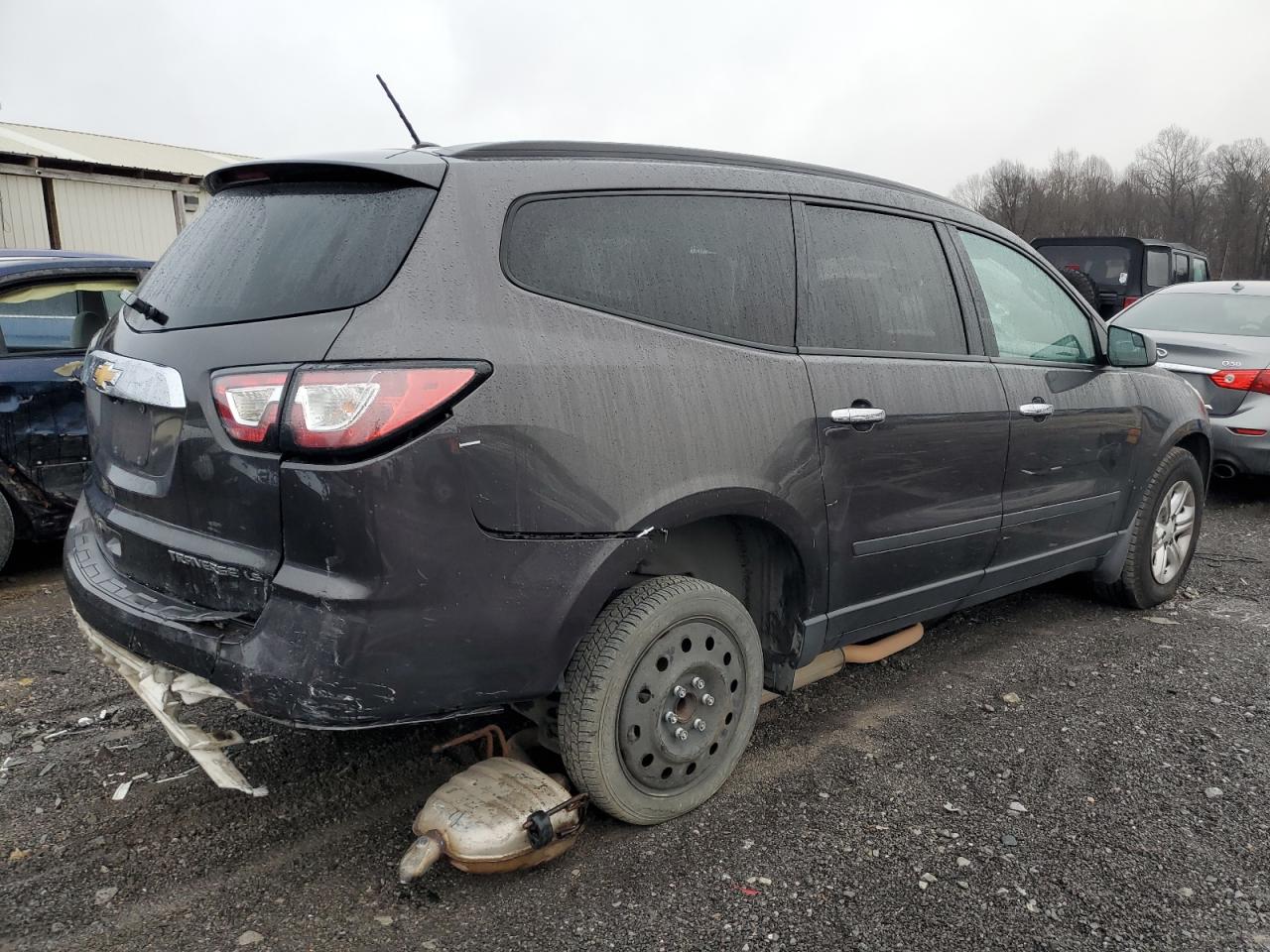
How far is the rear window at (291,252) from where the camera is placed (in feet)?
7.32

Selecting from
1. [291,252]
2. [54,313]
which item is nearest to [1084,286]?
[54,313]

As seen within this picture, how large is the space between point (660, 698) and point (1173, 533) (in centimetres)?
333

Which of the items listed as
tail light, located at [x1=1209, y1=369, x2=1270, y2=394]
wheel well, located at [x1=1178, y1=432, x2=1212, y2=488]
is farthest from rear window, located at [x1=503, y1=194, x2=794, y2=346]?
tail light, located at [x1=1209, y1=369, x2=1270, y2=394]

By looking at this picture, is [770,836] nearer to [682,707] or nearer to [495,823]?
[682,707]

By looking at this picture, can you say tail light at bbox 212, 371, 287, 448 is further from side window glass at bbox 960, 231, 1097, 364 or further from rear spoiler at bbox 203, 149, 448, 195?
side window glass at bbox 960, 231, 1097, 364

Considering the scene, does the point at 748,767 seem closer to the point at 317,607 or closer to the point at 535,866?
the point at 535,866

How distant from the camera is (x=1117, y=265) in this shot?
1430cm

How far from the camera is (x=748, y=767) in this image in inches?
121

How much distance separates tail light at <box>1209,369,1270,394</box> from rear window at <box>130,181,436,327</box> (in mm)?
6388

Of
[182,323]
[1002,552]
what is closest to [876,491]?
[1002,552]

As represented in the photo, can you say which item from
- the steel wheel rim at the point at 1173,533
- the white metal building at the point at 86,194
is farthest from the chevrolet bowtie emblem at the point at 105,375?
the white metal building at the point at 86,194

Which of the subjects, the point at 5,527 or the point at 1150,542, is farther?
the point at 5,527

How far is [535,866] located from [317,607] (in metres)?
0.97

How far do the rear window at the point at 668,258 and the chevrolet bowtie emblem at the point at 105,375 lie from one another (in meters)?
1.14
